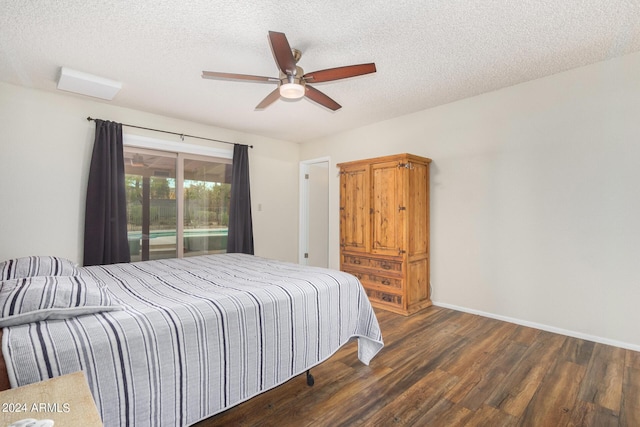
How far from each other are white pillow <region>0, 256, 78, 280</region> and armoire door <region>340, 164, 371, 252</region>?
114 inches

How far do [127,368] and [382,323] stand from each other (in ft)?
8.11

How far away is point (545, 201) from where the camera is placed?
116 inches

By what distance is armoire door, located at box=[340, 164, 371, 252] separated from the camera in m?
3.85

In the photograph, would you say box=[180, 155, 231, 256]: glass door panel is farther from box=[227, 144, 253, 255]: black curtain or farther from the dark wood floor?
the dark wood floor

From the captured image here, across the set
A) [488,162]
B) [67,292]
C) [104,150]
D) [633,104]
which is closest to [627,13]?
[633,104]

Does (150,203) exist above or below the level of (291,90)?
below

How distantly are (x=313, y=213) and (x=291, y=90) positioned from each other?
11.5ft

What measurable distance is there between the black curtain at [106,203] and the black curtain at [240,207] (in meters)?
1.39

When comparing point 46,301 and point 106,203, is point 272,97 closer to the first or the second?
point 46,301

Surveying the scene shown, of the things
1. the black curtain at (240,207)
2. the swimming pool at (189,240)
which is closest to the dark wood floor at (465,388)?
the black curtain at (240,207)

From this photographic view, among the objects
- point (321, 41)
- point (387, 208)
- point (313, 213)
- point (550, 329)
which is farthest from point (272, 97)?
→ point (550, 329)

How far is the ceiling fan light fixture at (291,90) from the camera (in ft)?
7.41

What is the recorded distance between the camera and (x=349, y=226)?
4.07m

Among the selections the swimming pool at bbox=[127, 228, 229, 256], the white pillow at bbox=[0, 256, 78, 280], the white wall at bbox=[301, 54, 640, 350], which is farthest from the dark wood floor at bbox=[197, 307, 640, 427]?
the swimming pool at bbox=[127, 228, 229, 256]
